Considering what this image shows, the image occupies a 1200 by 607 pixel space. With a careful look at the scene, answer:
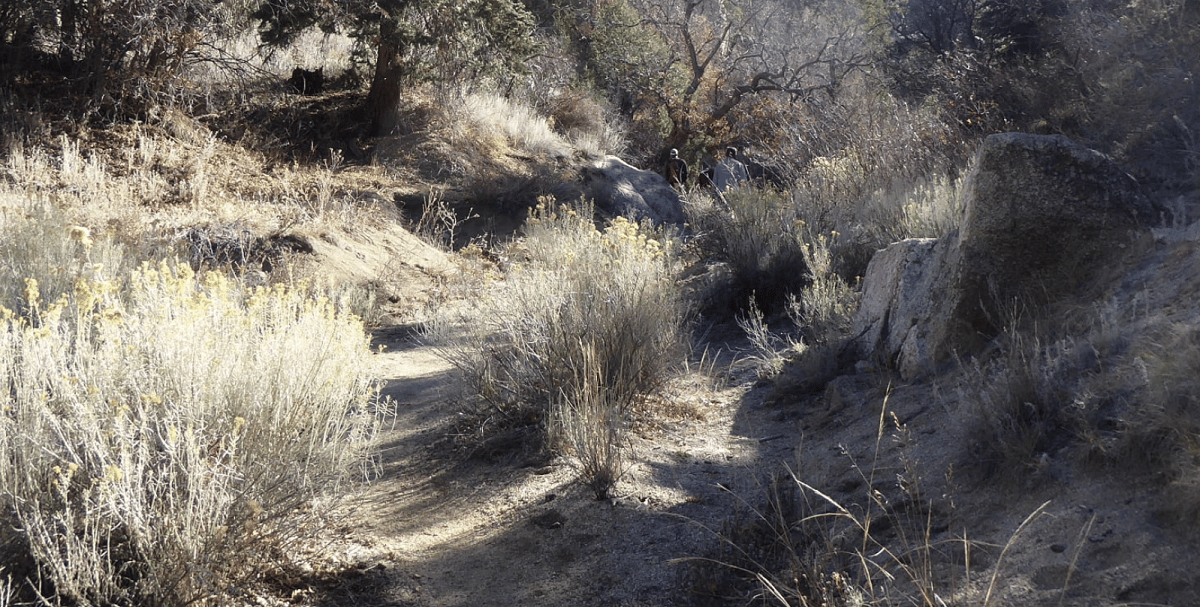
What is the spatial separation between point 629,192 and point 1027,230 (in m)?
10.3

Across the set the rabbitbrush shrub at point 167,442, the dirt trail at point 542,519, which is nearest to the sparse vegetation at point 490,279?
the rabbitbrush shrub at point 167,442

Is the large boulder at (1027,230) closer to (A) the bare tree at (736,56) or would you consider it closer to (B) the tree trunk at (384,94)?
(B) the tree trunk at (384,94)

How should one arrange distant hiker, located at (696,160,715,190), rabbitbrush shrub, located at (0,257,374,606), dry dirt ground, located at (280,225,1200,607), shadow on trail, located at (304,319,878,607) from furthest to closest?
distant hiker, located at (696,160,715,190)
shadow on trail, located at (304,319,878,607)
dry dirt ground, located at (280,225,1200,607)
rabbitbrush shrub, located at (0,257,374,606)

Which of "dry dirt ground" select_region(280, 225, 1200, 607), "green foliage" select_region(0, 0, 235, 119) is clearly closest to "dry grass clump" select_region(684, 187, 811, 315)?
"dry dirt ground" select_region(280, 225, 1200, 607)

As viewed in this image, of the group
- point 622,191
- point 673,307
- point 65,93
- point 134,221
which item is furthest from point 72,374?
point 622,191

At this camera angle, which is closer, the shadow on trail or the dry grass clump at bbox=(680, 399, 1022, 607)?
the dry grass clump at bbox=(680, 399, 1022, 607)

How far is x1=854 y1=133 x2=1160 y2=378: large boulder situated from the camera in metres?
4.62

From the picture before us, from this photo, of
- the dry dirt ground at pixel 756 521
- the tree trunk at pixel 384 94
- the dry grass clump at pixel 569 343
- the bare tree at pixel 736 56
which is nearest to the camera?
the dry dirt ground at pixel 756 521

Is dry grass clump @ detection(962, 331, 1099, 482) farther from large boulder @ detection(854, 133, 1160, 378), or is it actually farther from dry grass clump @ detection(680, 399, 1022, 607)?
large boulder @ detection(854, 133, 1160, 378)

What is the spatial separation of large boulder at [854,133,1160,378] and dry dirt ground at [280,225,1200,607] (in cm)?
43

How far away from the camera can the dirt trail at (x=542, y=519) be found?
134 inches

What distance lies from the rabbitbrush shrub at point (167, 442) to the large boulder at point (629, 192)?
10.8 metres

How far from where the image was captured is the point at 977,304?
189 inches

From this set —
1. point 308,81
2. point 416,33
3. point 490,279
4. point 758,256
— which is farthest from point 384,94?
point 758,256
